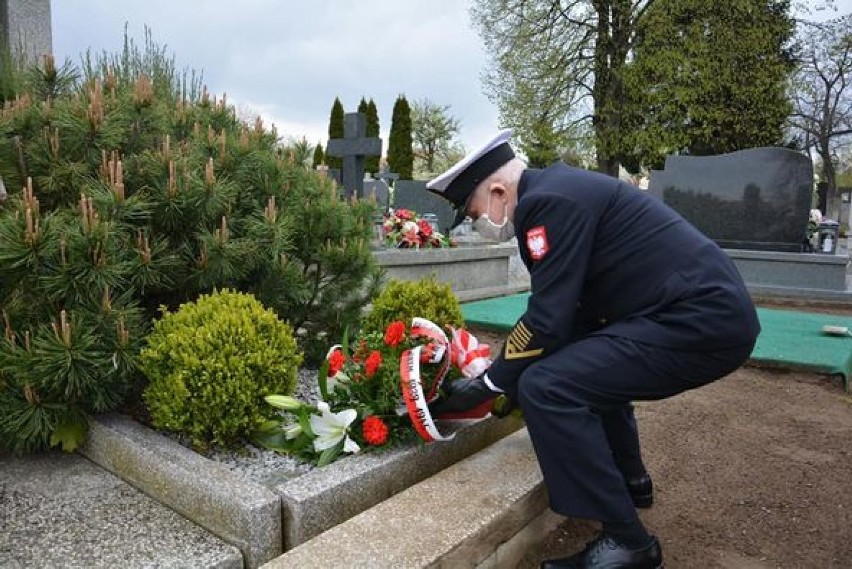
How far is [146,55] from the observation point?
232 inches

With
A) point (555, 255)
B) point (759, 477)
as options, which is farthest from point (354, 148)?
point (555, 255)

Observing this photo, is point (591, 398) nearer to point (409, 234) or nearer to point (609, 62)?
point (409, 234)

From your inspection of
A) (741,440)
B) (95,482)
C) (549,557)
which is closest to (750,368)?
(741,440)

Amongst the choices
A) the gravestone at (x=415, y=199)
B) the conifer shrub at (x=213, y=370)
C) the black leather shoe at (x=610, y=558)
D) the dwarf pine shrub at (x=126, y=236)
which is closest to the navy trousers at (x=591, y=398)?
the black leather shoe at (x=610, y=558)

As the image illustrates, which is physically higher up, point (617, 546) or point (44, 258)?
point (44, 258)

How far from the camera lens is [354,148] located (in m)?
8.59

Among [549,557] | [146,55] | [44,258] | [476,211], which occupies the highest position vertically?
[146,55]

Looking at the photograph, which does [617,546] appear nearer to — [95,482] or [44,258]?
[95,482]

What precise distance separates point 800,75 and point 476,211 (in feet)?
88.2

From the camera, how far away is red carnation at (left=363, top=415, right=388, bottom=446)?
7.41 ft

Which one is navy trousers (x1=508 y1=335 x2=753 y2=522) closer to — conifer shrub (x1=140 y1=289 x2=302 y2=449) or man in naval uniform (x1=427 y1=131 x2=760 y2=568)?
man in naval uniform (x1=427 y1=131 x2=760 y2=568)

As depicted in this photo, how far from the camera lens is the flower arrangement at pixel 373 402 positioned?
7.42 feet

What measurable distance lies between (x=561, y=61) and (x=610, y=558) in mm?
18862

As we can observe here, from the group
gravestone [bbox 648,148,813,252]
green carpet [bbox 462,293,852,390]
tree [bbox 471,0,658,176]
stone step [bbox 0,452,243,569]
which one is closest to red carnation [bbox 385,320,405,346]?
stone step [bbox 0,452,243,569]
